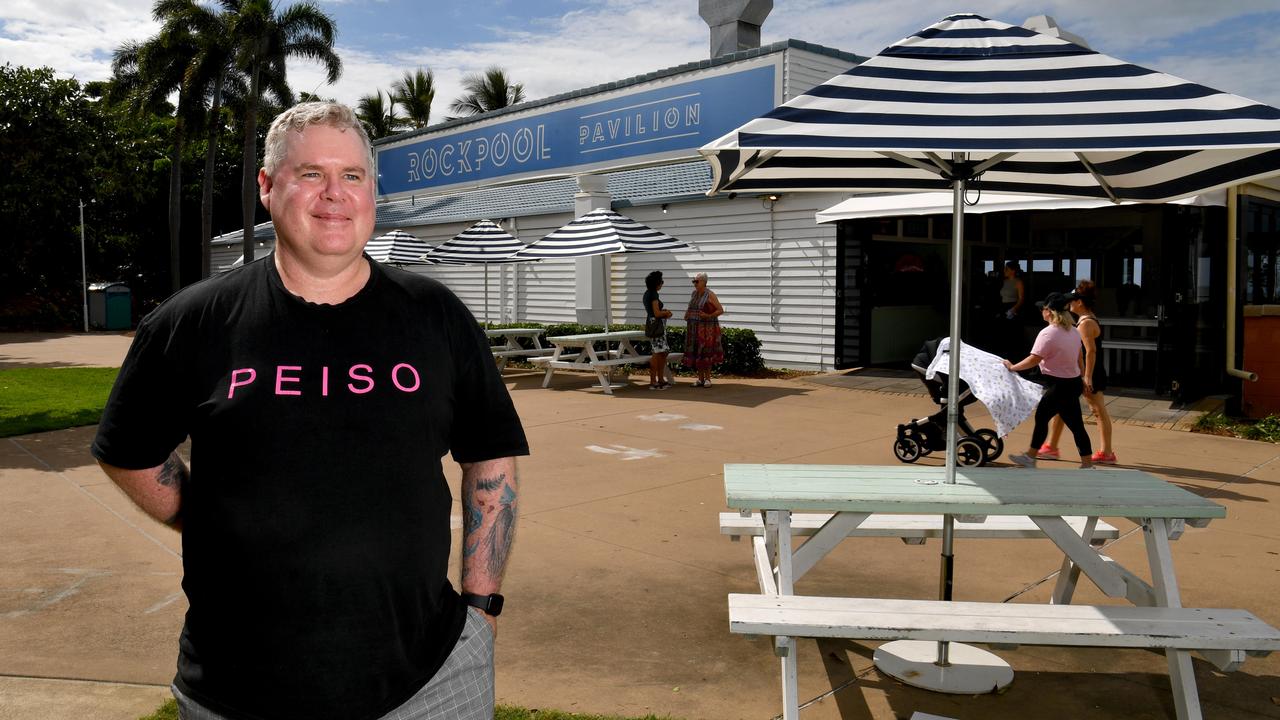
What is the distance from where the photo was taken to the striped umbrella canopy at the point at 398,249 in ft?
57.7

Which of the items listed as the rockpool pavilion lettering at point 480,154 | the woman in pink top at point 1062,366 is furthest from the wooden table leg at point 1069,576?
the rockpool pavilion lettering at point 480,154

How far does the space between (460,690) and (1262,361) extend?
1208 cm

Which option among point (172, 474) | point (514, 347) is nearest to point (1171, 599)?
point (172, 474)

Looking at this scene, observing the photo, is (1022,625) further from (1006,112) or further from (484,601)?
(484,601)

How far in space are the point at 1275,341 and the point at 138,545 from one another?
11.8 metres

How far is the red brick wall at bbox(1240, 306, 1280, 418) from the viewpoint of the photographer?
1124 cm

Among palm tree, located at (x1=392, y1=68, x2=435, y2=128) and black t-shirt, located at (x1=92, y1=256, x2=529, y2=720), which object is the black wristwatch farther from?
palm tree, located at (x1=392, y1=68, x2=435, y2=128)

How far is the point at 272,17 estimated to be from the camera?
32.0 m

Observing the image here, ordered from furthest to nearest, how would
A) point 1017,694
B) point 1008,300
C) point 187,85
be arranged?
point 187,85
point 1008,300
point 1017,694

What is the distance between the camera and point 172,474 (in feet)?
6.89

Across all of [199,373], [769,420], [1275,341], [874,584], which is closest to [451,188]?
[769,420]

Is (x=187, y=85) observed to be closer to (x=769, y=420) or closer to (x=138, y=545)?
(x=769, y=420)

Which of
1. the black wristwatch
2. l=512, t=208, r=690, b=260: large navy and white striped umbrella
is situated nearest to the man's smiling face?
the black wristwatch

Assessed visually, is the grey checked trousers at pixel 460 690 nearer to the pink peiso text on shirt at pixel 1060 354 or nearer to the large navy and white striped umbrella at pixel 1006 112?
the large navy and white striped umbrella at pixel 1006 112
